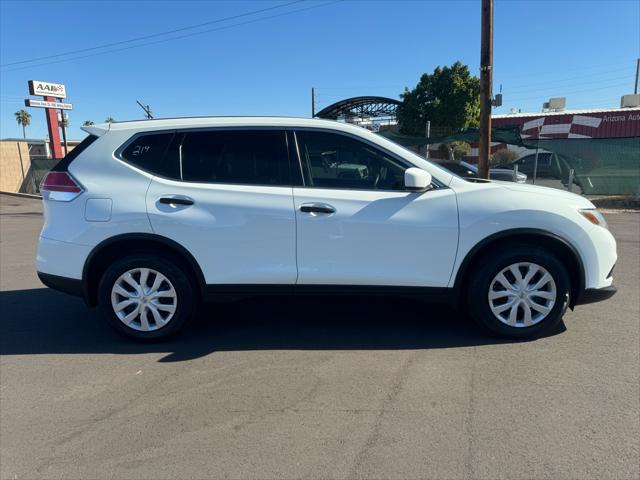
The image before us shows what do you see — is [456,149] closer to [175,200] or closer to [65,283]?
[175,200]

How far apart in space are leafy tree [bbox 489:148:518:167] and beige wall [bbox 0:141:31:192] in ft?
88.0

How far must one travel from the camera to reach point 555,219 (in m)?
3.70

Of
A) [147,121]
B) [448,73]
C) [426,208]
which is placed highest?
[448,73]

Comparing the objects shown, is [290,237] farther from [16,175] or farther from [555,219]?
[16,175]

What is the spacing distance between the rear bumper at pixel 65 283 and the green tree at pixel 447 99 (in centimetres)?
4062

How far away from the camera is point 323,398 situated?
3047 mm

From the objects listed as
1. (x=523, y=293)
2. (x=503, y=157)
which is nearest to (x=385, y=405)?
(x=523, y=293)

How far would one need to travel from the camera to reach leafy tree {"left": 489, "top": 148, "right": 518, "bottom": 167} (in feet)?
96.0

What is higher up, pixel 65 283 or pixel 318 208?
pixel 318 208

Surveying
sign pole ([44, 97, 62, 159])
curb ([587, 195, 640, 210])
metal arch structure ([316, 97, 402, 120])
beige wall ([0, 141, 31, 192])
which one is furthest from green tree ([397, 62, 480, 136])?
beige wall ([0, 141, 31, 192])

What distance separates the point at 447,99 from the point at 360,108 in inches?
679

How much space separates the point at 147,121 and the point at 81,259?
131 centimetres

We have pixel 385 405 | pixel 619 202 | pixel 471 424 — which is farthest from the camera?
pixel 619 202

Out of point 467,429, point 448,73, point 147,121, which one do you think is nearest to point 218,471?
point 467,429
